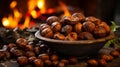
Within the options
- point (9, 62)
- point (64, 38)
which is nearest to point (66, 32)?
point (64, 38)

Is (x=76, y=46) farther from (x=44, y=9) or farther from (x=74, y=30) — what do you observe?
(x=44, y=9)

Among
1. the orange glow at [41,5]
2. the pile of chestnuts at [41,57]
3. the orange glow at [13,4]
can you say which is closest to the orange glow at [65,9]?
the orange glow at [41,5]

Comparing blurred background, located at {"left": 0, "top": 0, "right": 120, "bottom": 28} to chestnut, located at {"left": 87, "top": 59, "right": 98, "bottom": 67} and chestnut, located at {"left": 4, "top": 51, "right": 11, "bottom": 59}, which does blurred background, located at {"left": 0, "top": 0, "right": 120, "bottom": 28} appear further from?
chestnut, located at {"left": 87, "top": 59, "right": 98, "bottom": 67}

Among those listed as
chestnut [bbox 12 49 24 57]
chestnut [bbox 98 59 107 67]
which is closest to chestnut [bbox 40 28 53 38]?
chestnut [bbox 12 49 24 57]

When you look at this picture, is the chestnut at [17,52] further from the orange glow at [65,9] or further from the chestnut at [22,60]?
the orange glow at [65,9]

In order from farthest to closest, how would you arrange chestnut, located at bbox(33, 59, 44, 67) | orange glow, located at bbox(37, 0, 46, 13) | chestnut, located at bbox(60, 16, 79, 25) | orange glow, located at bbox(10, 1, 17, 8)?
orange glow, located at bbox(37, 0, 46, 13)
orange glow, located at bbox(10, 1, 17, 8)
chestnut, located at bbox(60, 16, 79, 25)
chestnut, located at bbox(33, 59, 44, 67)

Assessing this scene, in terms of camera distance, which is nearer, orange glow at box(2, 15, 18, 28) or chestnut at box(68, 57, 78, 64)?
chestnut at box(68, 57, 78, 64)
